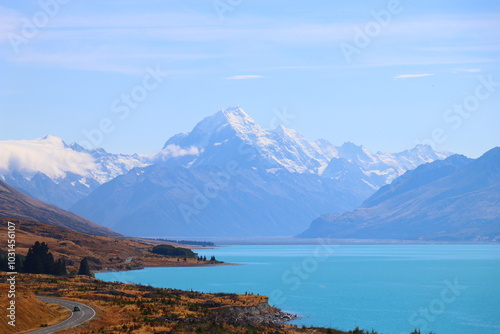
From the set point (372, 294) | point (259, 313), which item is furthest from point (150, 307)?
point (372, 294)

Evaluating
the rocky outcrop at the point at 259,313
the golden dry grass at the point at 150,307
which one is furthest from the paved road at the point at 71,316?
the rocky outcrop at the point at 259,313

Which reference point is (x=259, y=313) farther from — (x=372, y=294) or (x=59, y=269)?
(x=59, y=269)

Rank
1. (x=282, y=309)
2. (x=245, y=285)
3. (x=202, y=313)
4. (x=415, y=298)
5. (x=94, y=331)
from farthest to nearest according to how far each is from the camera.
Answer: (x=245, y=285), (x=415, y=298), (x=282, y=309), (x=202, y=313), (x=94, y=331)

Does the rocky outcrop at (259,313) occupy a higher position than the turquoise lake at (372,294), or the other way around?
the turquoise lake at (372,294)

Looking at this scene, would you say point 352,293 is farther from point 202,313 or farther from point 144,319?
point 144,319

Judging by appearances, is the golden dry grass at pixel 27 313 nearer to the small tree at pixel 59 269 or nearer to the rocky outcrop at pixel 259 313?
the rocky outcrop at pixel 259 313

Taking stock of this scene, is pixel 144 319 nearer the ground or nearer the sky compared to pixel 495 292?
nearer the ground

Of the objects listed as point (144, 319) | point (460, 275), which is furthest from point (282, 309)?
point (460, 275)

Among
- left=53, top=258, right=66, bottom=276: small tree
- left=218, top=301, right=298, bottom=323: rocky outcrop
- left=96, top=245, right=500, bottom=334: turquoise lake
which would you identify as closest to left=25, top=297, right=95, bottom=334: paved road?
left=218, top=301, right=298, bottom=323: rocky outcrop
